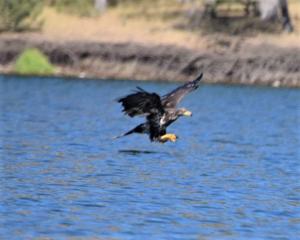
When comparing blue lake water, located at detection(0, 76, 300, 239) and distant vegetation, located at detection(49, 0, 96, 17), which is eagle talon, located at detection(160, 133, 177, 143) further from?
distant vegetation, located at detection(49, 0, 96, 17)

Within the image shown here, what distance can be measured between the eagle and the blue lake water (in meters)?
0.64

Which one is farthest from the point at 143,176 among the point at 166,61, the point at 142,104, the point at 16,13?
the point at 16,13

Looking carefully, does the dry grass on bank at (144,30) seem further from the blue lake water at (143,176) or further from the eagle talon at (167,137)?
the eagle talon at (167,137)

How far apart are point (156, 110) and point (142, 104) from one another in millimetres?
435

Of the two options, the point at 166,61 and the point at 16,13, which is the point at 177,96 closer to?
the point at 166,61

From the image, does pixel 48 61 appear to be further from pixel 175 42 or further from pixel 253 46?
pixel 253 46

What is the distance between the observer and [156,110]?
16500mm

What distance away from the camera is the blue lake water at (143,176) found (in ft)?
41.3

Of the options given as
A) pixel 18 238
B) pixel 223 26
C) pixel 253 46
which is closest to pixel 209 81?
pixel 253 46

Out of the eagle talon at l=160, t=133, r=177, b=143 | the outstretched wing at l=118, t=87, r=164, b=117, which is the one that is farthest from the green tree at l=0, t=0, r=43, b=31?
the outstretched wing at l=118, t=87, r=164, b=117

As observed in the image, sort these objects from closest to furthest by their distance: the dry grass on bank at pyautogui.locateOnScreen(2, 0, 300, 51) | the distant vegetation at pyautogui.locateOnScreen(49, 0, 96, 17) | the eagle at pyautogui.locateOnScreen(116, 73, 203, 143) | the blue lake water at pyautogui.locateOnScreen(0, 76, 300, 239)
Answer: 1. the blue lake water at pyautogui.locateOnScreen(0, 76, 300, 239)
2. the eagle at pyautogui.locateOnScreen(116, 73, 203, 143)
3. the dry grass on bank at pyautogui.locateOnScreen(2, 0, 300, 51)
4. the distant vegetation at pyautogui.locateOnScreen(49, 0, 96, 17)

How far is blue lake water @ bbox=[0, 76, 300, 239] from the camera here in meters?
12.6

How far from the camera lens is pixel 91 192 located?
48.7ft

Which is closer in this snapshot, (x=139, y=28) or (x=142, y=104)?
(x=142, y=104)
